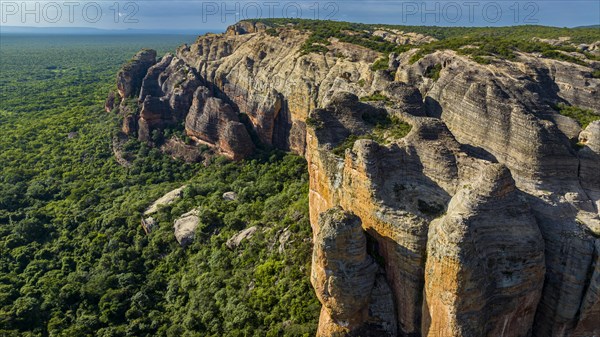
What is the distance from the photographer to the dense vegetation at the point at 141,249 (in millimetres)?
35469

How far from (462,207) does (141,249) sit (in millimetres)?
40213

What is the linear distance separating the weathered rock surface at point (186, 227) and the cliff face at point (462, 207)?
19.8 meters

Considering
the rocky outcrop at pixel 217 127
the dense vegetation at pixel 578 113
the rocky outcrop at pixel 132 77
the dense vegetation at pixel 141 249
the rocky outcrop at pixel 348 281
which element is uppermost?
the rocky outcrop at pixel 132 77

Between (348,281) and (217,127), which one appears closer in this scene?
(348,281)

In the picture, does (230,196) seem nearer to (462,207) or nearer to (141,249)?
(141,249)

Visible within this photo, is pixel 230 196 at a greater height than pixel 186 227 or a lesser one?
greater

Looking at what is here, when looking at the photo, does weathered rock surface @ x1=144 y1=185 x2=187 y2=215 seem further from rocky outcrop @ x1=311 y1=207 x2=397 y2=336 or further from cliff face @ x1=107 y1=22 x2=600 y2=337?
rocky outcrop @ x1=311 y1=207 x2=397 y2=336

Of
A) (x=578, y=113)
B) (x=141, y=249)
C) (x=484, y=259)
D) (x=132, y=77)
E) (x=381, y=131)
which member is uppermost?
(x=132, y=77)

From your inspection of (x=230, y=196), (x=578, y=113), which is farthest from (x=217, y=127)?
(x=578, y=113)

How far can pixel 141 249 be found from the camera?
162ft

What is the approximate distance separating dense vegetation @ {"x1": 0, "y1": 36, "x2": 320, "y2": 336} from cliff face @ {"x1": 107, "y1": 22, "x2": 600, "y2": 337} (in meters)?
8.41

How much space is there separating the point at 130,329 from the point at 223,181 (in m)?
25.0

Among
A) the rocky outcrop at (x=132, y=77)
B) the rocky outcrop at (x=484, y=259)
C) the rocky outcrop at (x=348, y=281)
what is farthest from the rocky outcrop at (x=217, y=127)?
the rocky outcrop at (x=484, y=259)

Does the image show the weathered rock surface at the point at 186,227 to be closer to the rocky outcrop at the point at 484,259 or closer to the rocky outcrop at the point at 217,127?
the rocky outcrop at the point at 217,127
